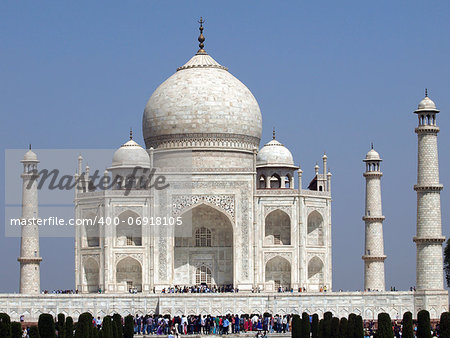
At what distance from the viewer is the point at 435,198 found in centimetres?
3341

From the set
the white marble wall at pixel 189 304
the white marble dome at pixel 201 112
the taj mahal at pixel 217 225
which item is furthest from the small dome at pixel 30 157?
the white marble wall at pixel 189 304

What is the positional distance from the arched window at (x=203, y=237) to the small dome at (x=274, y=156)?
3510mm

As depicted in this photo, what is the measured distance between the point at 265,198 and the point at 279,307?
4.75 m

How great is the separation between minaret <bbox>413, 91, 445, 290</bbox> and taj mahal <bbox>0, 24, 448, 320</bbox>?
1.2 inches

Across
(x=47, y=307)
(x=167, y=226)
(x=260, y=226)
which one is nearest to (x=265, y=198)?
(x=260, y=226)

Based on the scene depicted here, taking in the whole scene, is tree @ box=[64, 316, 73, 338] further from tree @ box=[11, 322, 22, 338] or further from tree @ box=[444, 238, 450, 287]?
tree @ box=[444, 238, 450, 287]

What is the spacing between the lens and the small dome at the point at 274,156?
3919cm

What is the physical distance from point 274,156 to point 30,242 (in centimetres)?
920

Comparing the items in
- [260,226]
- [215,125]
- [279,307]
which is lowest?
[279,307]

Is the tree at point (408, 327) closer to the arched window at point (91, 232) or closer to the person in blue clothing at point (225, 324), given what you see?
the person in blue clothing at point (225, 324)

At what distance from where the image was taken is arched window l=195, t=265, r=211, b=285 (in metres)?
36.8

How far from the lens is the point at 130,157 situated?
38.7 m

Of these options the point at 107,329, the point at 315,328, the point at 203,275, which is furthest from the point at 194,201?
the point at 107,329

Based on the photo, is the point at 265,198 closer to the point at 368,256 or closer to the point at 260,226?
the point at 260,226
